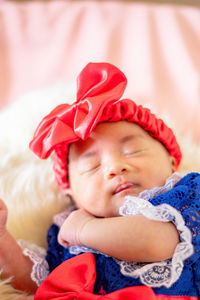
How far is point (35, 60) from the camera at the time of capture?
6.47 ft

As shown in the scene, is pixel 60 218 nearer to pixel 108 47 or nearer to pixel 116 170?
pixel 116 170

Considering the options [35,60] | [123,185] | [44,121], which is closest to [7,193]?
[44,121]

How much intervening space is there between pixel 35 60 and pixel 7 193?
3.24ft

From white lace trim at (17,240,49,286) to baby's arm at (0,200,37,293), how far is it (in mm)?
22

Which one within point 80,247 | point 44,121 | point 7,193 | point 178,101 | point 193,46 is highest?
point 193,46

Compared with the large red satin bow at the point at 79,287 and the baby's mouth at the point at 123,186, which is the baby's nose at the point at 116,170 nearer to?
the baby's mouth at the point at 123,186

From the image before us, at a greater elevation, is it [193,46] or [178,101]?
[193,46]

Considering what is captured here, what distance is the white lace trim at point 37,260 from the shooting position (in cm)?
97

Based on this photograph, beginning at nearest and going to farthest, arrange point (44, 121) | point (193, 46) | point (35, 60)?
1. point (44, 121)
2. point (193, 46)
3. point (35, 60)

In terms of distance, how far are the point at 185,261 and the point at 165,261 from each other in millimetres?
55

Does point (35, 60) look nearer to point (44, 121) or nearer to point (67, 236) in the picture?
point (44, 121)

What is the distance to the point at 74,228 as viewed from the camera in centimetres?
92

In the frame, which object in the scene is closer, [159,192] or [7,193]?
[159,192]

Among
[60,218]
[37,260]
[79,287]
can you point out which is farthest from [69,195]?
[79,287]
